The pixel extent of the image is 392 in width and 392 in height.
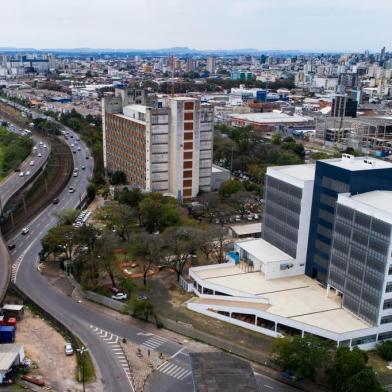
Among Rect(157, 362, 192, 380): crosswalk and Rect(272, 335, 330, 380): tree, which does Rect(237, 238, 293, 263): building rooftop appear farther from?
Rect(157, 362, 192, 380): crosswalk

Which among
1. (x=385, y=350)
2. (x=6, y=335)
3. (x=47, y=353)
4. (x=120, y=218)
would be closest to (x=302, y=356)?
(x=385, y=350)

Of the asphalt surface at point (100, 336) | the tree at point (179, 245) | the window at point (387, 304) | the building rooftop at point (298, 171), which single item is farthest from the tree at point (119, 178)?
the window at point (387, 304)

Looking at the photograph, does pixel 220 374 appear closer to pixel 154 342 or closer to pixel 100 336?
pixel 154 342

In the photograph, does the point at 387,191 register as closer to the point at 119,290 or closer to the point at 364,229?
the point at 364,229

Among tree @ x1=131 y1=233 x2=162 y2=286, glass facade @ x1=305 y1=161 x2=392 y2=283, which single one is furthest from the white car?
glass facade @ x1=305 y1=161 x2=392 y2=283

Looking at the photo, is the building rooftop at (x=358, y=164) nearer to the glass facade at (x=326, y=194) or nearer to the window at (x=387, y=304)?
the glass facade at (x=326, y=194)
